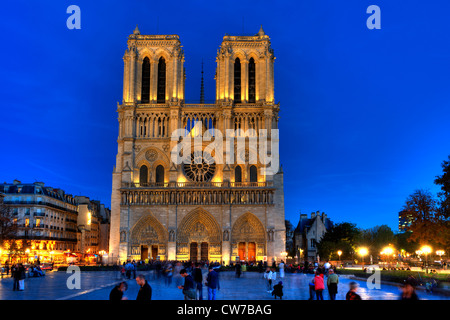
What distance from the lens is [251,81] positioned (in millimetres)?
57531

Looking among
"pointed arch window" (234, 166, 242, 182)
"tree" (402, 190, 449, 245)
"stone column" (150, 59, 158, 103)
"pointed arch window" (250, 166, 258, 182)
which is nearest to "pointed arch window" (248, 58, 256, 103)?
"pointed arch window" (250, 166, 258, 182)

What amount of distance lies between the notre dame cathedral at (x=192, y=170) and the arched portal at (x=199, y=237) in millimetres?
105

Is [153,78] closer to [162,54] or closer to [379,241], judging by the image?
[162,54]

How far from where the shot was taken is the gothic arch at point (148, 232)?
171 ft

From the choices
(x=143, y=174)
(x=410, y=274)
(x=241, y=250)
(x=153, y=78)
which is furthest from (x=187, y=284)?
(x=153, y=78)

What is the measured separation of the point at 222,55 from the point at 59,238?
3013cm

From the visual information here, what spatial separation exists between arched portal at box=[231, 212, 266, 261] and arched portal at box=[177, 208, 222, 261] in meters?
1.72

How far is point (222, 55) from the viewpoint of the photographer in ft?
187

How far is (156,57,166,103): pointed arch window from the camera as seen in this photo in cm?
5694

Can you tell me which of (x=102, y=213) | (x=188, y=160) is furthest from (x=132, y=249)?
(x=102, y=213)

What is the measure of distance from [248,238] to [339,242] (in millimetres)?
10822

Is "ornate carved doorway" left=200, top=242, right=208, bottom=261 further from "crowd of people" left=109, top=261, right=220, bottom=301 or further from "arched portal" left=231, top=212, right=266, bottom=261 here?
"crowd of people" left=109, top=261, right=220, bottom=301

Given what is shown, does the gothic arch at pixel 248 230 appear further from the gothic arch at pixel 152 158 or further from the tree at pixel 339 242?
the gothic arch at pixel 152 158
